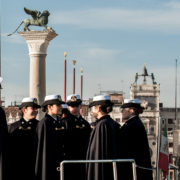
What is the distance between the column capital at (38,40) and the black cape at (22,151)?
19.5 m

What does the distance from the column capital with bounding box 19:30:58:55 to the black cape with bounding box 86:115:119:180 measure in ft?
67.1

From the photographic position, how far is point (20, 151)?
382 inches

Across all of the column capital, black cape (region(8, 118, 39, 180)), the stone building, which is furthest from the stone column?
the stone building

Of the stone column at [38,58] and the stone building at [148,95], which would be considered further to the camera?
the stone building at [148,95]

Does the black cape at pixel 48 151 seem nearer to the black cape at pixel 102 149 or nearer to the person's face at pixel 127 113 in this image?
the black cape at pixel 102 149

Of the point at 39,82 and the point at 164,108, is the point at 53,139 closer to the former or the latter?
the point at 39,82

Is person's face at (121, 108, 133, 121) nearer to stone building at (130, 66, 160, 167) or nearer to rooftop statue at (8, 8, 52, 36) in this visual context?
rooftop statue at (8, 8, 52, 36)

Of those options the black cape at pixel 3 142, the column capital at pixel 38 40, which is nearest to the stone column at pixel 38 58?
the column capital at pixel 38 40

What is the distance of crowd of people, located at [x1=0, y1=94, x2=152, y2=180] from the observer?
29.5 feet

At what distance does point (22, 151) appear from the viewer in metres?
9.70

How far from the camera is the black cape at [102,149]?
8906mm

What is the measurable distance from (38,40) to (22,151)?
65.4 ft

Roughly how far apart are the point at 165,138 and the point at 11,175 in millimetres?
2172

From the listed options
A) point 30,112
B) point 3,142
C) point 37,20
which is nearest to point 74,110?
point 30,112
